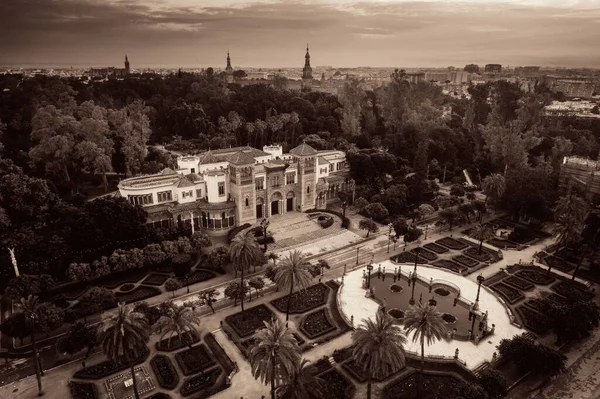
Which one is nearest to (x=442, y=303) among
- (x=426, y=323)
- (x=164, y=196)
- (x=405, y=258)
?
(x=405, y=258)

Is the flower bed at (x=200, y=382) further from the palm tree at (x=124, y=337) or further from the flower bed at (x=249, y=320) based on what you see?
the palm tree at (x=124, y=337)

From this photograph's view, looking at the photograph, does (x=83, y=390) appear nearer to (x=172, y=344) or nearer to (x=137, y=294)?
(x=172, y=344)

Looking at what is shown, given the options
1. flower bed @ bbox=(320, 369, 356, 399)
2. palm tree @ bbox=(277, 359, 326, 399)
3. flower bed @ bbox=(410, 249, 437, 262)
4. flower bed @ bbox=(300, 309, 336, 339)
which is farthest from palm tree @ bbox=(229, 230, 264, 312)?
flower bed @ bbox=(410, 249, 437, 262)

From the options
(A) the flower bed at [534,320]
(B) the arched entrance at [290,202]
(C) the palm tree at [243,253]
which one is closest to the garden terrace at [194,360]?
(C) the palm tree at [243,253]

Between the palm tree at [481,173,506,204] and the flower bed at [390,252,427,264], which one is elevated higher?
the palm tree at [481,173,506,204]

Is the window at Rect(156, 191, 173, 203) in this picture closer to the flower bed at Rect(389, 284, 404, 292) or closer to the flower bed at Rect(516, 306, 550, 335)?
the flower bed at Rect(389, 284, 404, 292)
